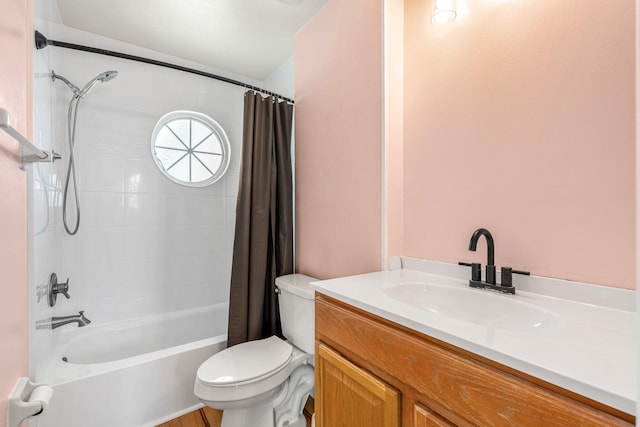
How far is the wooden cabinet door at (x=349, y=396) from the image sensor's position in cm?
74

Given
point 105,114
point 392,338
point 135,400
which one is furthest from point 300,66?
point 135,400

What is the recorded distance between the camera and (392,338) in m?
0.74

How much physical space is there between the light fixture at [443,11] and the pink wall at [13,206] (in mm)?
1314

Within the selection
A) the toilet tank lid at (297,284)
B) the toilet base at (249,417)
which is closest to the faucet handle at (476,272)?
the toilet tank lid at (297,284)

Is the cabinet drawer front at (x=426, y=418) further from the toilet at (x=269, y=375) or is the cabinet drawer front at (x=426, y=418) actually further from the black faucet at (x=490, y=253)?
the toilet at (x=269, y=375)

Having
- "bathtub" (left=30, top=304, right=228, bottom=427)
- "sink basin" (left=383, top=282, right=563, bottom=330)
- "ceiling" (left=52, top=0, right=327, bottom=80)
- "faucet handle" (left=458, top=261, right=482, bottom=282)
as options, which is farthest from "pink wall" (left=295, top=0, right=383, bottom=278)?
"bathtub" (left=30, top=304, right=228, bottom=427)

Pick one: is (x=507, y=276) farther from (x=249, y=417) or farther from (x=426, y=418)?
(x=249, y=417)

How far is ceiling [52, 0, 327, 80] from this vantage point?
164 cm

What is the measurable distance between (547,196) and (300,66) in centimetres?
156

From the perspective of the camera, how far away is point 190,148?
2.37 m

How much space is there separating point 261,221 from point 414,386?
128 centimetres

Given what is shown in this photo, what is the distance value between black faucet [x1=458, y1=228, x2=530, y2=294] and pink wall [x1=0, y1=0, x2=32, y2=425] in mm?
1240

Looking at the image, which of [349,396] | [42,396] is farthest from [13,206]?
[349,396]

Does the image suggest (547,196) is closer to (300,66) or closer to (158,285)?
(300,66)
